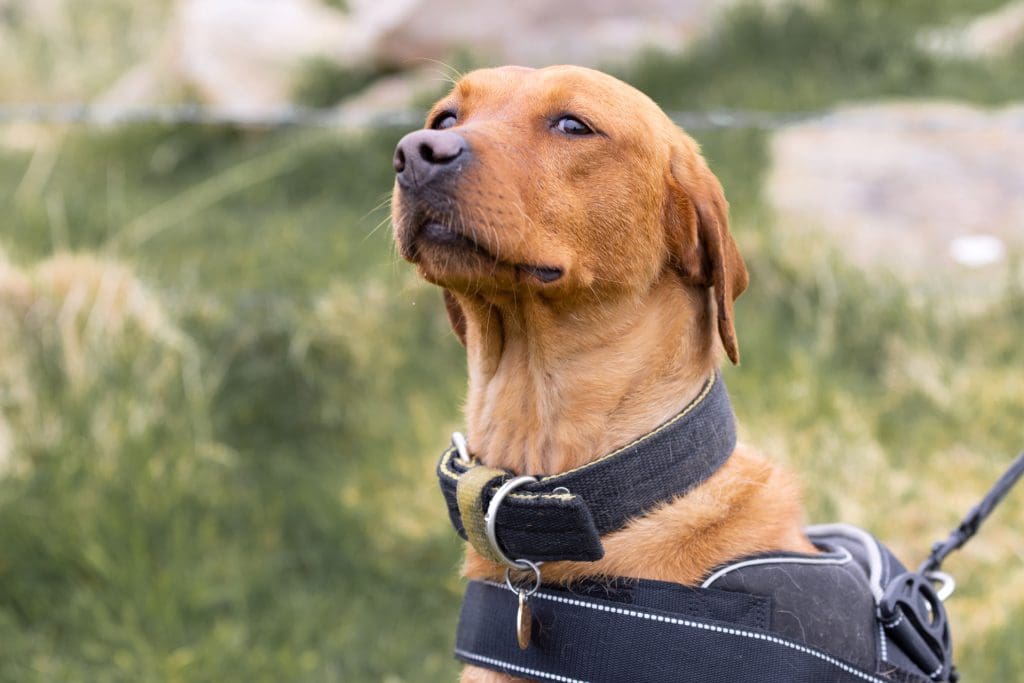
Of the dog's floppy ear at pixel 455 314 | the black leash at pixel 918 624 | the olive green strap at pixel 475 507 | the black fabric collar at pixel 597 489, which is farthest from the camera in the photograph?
the dog's floppy ear at pixel 455 314

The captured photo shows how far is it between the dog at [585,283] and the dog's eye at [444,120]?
0.06 m

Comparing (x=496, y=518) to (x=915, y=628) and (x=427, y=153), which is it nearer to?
(x=427, y=153)

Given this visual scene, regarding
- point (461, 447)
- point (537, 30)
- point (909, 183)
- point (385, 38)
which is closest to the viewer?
point (461, 447)

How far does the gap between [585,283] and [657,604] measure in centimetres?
72

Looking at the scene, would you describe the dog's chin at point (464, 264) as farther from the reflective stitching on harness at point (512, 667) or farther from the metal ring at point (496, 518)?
the reflective stitching on harness at point (512, 667)

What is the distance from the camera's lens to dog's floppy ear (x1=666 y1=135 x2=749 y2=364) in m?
2.66

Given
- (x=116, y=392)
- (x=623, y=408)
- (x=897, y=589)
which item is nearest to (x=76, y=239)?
(x=116, y=392)

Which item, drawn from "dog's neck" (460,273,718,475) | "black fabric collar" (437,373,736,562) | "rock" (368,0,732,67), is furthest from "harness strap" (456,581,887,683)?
"rock" (368,0,732,67)

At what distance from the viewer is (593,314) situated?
2645 mm

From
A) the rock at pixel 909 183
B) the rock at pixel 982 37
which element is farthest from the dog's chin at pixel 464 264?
the rock at pixel 982 37

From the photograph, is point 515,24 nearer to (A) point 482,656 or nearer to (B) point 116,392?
(B) point 116,392

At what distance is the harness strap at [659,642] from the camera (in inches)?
89.4

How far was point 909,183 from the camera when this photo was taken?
674cm

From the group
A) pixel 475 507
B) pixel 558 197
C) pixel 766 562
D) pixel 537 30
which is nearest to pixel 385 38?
pixel 537 30
